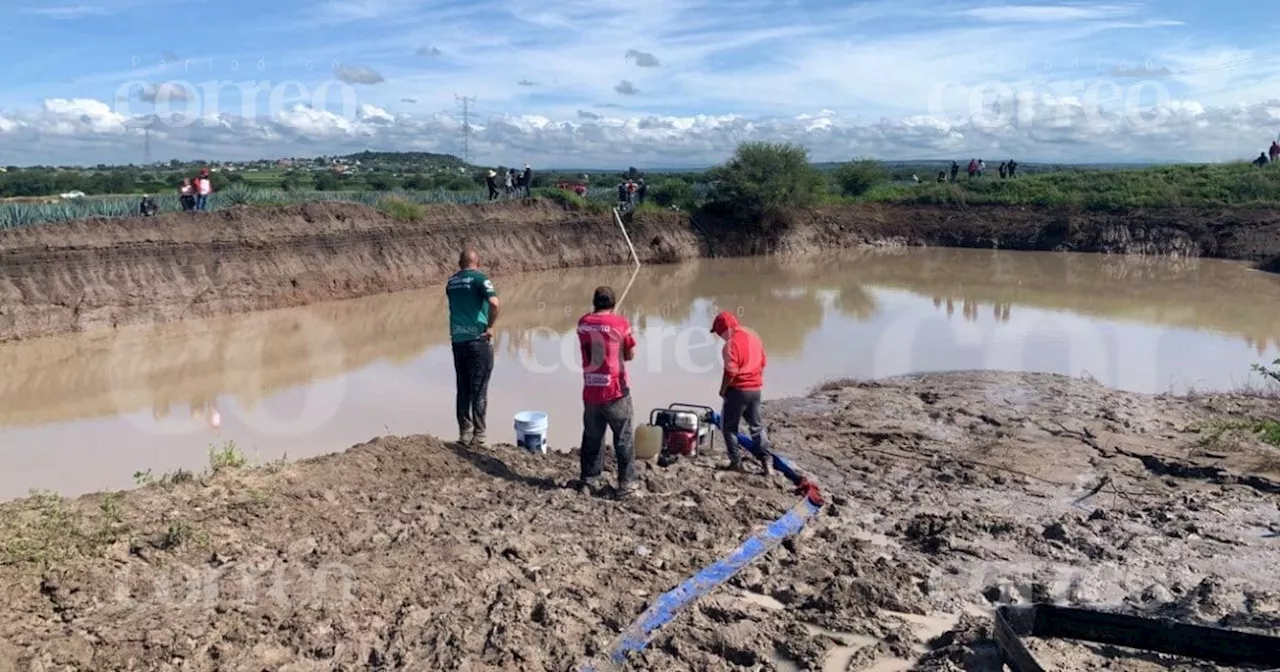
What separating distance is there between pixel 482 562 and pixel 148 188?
35589 mm

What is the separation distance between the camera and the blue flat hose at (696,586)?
453cm

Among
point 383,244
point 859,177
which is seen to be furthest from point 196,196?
point 859,177

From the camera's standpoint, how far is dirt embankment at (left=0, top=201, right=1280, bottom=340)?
57.2 feet

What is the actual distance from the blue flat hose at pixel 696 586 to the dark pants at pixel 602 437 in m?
1.18

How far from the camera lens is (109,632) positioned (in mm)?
4223

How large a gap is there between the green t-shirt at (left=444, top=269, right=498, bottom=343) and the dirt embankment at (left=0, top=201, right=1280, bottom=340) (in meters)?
12.9

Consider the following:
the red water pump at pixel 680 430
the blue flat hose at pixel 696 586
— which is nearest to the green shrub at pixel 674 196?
the red water pump at pixel 680 430

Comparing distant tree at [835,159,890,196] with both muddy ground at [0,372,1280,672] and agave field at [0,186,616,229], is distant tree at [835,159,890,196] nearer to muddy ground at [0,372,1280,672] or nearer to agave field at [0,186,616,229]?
agave field at [0,186,616,229]

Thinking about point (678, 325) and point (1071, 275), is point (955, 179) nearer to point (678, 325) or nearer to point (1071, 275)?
point (1071, 275)

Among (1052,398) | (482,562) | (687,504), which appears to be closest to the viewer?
(482,562)

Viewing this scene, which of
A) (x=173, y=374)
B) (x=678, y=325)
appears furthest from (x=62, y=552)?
(x=678, y=325)

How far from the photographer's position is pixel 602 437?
22.4ft

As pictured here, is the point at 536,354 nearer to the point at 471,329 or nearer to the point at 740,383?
the point at 471,329

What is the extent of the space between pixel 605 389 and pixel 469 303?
58.6 inches
